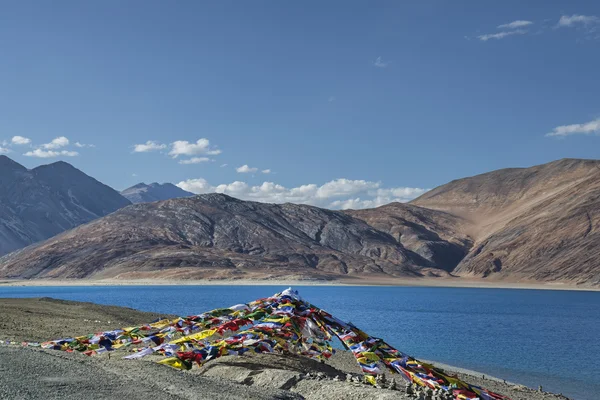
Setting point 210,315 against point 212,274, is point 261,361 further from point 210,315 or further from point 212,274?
point 212,274

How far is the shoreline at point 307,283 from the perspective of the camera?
157 metres

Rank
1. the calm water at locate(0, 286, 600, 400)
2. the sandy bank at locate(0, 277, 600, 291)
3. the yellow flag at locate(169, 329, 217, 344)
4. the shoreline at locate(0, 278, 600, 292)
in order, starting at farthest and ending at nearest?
the sandy bank at locate(0, 277, 600, 291) < the shoreline at locate(0, 278, 600, 292) < the calm water at locate(0, 286, 600, 400) < the yellow flag at locate(169, 329, 217, 344)

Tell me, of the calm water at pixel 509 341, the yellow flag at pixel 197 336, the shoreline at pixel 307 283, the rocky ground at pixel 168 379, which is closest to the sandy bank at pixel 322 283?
the shoreline at pixel 307 283

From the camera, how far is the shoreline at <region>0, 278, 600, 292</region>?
15738 cm

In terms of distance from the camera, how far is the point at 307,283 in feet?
532

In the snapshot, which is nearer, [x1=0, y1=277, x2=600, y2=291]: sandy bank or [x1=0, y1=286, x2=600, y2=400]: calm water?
[x1=0, y1=286, x2=600, y2=400]: calm water

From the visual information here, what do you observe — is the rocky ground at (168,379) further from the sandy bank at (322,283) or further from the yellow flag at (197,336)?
the sandy bank at (322,283)

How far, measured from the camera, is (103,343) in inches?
811

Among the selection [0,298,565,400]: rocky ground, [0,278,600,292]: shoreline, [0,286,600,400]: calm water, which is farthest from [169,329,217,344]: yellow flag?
[0,278,600,292]: shoreline

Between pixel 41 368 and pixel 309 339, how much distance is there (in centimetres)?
1214

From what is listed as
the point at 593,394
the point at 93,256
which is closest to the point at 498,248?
the point at 93,256

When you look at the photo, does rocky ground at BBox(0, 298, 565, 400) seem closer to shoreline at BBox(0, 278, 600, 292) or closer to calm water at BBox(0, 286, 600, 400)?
calm water at BBox(0, 286, 600, 400)

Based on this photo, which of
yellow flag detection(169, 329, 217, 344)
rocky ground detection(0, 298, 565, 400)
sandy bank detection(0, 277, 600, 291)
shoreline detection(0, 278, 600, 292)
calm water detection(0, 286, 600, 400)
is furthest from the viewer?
sandy bank detection(0, 277, 600, 291)

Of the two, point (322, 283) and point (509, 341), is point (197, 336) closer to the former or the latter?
point (509, 341)
